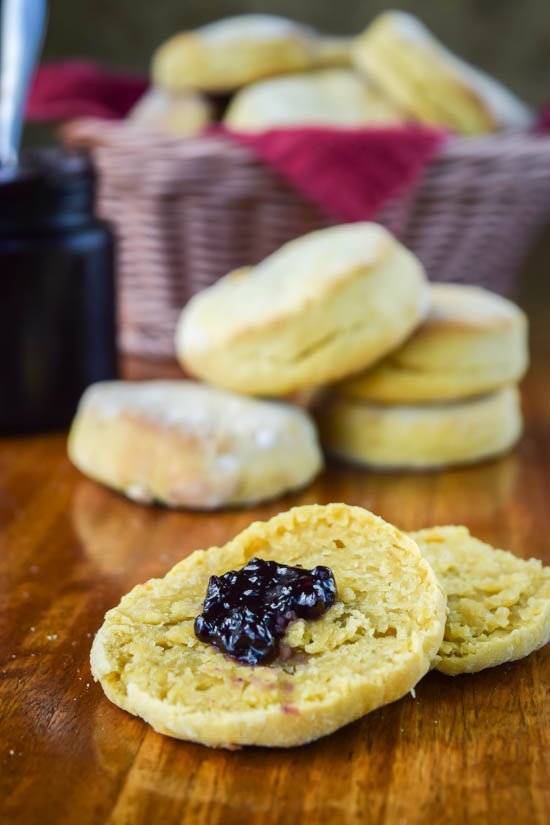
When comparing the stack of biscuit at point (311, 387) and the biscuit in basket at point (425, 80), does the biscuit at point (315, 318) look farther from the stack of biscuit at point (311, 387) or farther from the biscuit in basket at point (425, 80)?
the biscuit in basket at point (425, 80)

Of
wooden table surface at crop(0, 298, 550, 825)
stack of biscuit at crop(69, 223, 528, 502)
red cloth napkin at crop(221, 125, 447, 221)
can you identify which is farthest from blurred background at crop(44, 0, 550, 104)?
wooden table surface at crop(0, 298, 550, 825)

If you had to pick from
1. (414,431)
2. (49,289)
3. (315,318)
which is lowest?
(414,431)

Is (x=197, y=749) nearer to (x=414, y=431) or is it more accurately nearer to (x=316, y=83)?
(x=414, y=431)

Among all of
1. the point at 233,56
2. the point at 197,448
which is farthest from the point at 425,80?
the point at 197,448

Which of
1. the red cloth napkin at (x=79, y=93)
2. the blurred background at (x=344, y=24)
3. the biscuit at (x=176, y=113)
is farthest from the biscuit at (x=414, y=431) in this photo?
the blurred background at (x=344, y=24)

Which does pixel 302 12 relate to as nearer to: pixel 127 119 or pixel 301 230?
pixel 127 119

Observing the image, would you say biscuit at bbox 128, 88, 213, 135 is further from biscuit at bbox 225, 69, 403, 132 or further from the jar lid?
the jar lid
